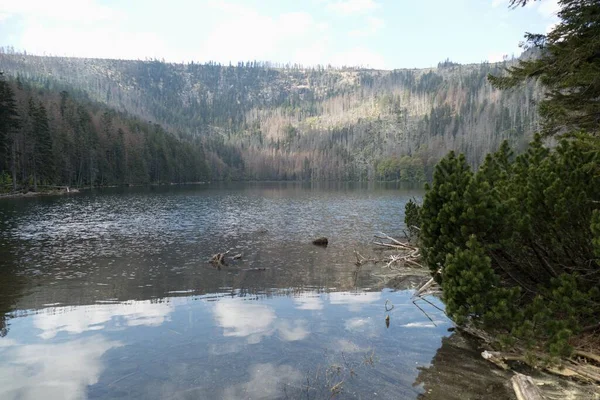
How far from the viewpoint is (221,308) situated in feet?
52.0

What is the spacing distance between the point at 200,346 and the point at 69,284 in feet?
39.1

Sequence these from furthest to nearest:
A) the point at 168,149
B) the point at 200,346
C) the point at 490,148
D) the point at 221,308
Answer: the point at 490,148 → the point at 168,149 → the point at 221,308 → the point at 200,346

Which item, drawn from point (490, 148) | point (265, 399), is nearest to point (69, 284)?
point (265, 399)

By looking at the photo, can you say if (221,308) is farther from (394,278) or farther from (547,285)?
(547,285)

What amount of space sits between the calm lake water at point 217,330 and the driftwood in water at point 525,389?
0.52 m

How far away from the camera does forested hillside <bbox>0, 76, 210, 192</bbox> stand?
75.4 meters

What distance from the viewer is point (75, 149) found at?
9906 cm

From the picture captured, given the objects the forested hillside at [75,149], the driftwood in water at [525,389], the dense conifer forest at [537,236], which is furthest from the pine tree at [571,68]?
the forested hillside at [75,149]

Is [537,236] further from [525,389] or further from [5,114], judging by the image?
[5,114]

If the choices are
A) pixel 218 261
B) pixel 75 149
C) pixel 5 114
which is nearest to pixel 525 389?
pixel 218 261

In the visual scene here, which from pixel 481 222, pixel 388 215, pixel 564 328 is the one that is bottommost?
pixel 388 215

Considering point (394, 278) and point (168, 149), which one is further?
point (168, 149)

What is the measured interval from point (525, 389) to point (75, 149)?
110278mm

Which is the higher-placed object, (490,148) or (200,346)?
(490,148)
